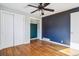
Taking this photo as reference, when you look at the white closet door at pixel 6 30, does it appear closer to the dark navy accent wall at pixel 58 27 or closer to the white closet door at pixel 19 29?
the white closet door at pixel 19 29

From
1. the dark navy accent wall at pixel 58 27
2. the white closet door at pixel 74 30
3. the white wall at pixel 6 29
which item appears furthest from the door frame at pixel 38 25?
the white closet door at pixel 74 30

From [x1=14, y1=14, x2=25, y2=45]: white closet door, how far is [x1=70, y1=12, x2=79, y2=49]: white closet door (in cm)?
306

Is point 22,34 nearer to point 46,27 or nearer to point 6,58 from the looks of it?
point 46,27

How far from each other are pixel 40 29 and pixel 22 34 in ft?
7.14

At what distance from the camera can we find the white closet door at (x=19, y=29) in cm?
→ 438

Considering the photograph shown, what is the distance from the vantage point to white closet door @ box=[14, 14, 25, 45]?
14.4ft

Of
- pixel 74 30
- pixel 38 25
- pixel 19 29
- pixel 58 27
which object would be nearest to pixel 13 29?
pixel 19 29

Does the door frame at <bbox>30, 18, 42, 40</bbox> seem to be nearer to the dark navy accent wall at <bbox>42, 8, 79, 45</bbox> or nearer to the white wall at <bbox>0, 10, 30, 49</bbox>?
the dark navy accent wall at <bbox>42, 8, 79, 45</bbox>

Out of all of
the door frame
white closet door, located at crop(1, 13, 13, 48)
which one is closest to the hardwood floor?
white closet door, located at crop(1, 13, 13, 48)

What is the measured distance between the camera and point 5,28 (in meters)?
3.82

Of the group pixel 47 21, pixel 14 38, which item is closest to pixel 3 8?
pixel 14 38

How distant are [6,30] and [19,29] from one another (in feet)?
2.85

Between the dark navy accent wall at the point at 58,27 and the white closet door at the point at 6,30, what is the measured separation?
2.89 meters

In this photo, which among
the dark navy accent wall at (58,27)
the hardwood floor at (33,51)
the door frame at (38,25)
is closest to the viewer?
the hardwood floor at (33,51)
